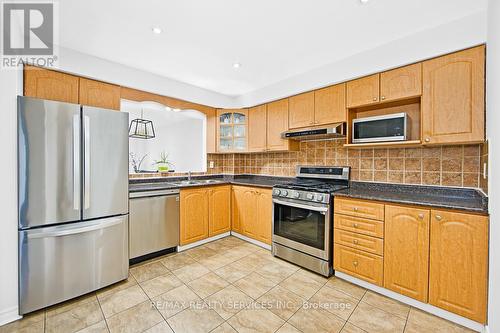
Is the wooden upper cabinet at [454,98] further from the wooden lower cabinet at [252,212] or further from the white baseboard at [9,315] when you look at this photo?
the white baseboard at [9,315]

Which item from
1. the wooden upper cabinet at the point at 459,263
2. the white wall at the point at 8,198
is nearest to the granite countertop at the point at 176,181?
the white wall at the point at 8,198

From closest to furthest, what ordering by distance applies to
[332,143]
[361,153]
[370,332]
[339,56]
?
[370,332] < [339,56] < [361,153] < [332,143]

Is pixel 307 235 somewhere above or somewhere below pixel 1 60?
below

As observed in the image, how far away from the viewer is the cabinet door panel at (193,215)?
117 inches

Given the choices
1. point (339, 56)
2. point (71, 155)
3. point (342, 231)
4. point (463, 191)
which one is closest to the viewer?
point (71, 155)

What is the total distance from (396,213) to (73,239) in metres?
2.86

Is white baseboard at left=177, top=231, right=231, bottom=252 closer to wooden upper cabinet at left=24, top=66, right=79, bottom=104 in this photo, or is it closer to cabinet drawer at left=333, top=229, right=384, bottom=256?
cabinet drawer at left=333, top=229, right=384, bottom=256

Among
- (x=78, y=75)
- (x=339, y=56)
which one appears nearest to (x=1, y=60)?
(x=78, y=75)

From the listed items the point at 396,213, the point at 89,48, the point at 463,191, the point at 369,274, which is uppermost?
the point at 89,48

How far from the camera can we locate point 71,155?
1.89m

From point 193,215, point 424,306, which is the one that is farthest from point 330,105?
point 193,215

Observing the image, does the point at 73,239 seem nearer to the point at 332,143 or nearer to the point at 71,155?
the point at 71,155

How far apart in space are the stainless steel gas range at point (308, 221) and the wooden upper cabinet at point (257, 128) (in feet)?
3.21

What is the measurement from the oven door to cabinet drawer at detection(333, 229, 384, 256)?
108mm
